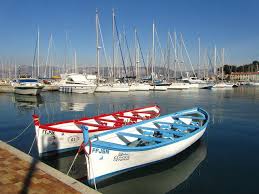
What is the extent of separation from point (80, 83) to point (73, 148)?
4124cm

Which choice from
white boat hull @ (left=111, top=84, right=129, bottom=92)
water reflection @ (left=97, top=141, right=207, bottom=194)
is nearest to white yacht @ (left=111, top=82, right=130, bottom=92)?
white boat hull @ (left=111, top=84, right=129, bottom=92)

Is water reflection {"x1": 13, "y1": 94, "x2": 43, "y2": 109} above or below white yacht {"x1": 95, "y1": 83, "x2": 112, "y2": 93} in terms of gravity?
below

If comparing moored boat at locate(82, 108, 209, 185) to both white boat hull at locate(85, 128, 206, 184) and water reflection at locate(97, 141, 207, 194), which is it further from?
water reflection at locate(97, 141, 207, 194)

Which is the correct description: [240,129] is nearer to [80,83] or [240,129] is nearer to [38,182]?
[38,182]

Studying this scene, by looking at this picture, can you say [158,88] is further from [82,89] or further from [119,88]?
[82,89]

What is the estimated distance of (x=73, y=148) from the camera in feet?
35.0

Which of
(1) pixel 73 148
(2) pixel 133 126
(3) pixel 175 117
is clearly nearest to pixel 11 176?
(1) pixel 73 148

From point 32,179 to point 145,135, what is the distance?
5487 millimetres

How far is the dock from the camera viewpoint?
17.3ft

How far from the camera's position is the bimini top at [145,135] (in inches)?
293

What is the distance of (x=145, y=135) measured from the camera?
10297mm

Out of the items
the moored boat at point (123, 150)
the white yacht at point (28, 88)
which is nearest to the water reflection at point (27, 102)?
the white yacht at point (28, 88)

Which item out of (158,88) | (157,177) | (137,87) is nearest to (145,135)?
(157,177)

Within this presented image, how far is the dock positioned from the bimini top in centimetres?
135
